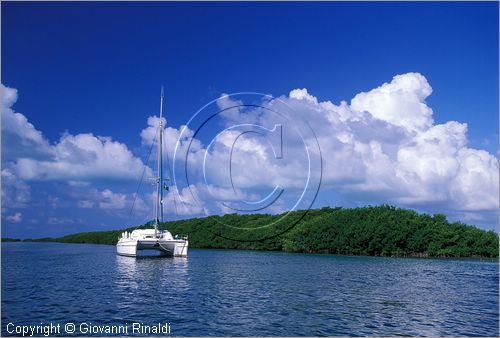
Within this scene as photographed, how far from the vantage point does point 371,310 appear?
29094 mm

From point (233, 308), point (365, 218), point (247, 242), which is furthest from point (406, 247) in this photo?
point (233, 308)

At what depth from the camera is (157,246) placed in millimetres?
74562

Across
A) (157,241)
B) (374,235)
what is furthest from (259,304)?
(374,235)

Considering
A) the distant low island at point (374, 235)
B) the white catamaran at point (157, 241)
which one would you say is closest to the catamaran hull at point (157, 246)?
the white catamaran at point (157, 241)

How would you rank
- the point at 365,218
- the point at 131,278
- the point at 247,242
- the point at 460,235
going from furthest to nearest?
the point at 247,242, the point at 365,218, the point at 460,235, the point at 131,278

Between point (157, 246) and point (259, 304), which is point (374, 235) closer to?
point (157, 246)

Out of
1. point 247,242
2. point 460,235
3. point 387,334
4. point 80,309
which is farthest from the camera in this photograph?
point 247,242

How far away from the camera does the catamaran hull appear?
72.6 meters

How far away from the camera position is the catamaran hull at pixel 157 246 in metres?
72.6

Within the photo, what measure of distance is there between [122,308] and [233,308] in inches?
279

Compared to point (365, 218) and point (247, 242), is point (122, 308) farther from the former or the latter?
point (247, 242)

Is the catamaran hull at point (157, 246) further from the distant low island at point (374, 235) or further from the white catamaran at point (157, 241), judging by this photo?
the distant low island at point (374, 235)

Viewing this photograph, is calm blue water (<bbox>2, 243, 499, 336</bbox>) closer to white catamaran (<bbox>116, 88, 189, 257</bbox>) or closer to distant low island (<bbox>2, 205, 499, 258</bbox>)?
white catamaran (<bbox>116, 88, 189, 257</bbox>)

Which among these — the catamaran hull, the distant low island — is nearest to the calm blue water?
the catamaran hull
